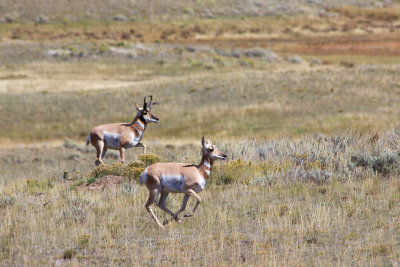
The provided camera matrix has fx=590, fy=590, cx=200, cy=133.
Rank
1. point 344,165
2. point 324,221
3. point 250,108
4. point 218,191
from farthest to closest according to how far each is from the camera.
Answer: point 250,108, point 344,165, point 218,191, point 324,221

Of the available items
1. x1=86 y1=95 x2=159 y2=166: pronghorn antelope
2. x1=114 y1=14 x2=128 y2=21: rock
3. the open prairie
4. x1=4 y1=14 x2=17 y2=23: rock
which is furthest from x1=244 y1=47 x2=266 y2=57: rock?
x1=86 y1=95 x2=159 y2=166: pronghorn antelope

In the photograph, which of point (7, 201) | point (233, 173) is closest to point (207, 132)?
point (233, 173)

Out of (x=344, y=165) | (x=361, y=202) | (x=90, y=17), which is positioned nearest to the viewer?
(x=361, y=202)

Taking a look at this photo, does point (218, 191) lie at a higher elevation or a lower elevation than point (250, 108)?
higher

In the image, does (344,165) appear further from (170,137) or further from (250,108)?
(250,108)

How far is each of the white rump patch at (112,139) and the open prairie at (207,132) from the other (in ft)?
1.87

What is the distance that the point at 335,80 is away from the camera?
37.0 m

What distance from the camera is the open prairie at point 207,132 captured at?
338 inches

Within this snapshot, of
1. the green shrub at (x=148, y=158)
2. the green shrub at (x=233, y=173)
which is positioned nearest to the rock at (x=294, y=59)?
the green shrub at (x=148, y=158)

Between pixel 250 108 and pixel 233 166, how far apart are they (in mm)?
19567

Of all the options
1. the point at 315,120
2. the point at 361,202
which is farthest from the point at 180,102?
the point at 361,202

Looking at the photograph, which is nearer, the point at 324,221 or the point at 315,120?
the point at 324,221

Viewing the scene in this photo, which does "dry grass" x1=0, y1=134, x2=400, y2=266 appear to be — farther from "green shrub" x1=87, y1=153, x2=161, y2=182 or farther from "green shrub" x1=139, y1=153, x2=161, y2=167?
"green shrub" x1=139, y1=153, x2=161, y2=167

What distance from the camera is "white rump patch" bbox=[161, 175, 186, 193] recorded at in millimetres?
8875
